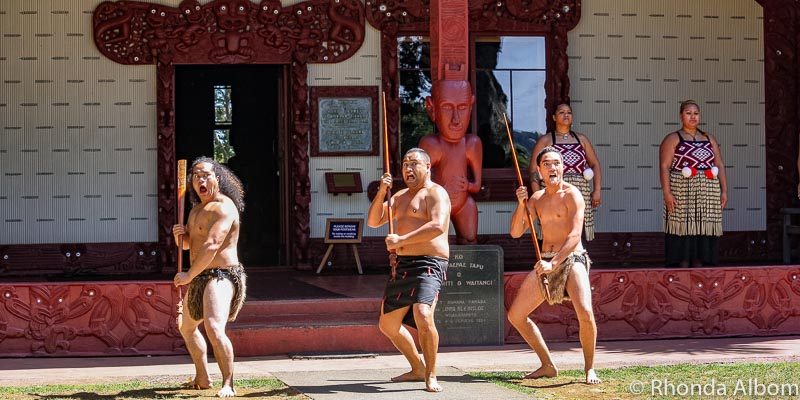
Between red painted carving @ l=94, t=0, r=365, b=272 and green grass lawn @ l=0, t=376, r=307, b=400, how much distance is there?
5.46 m

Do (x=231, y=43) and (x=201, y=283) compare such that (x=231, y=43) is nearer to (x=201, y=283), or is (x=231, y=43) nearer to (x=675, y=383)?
(x=201, y=283)

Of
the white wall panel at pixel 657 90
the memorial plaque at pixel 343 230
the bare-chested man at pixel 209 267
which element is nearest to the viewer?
the bare-chested man at pixel 209 267

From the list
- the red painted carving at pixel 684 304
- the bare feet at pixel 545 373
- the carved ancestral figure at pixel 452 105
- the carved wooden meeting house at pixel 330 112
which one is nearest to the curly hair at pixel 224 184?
the bare feet at pixel 545 373

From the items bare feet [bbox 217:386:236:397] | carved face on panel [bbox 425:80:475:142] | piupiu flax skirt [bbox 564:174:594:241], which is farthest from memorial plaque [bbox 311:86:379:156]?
bare feet [bbox 217:386:236:397]

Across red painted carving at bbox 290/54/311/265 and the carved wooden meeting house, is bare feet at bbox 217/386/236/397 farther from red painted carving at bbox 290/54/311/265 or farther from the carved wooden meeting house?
red painted carving at bbox 290/54/311/265

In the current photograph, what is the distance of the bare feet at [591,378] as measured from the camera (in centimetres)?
945

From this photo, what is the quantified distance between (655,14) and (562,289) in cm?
704

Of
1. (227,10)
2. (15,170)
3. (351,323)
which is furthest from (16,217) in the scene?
(351,323)

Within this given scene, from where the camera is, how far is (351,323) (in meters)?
11.5

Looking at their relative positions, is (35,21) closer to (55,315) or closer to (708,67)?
(55,315)

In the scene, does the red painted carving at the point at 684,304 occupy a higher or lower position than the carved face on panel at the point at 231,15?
lower

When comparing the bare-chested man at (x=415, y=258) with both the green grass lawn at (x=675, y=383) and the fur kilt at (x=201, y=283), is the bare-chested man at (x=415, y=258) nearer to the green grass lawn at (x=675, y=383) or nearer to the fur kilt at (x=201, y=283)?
the green grass lawn at (x=675, y=383)

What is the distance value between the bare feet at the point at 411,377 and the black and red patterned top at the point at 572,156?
13.1 ft

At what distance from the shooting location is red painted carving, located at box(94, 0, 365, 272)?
15.0 metres
